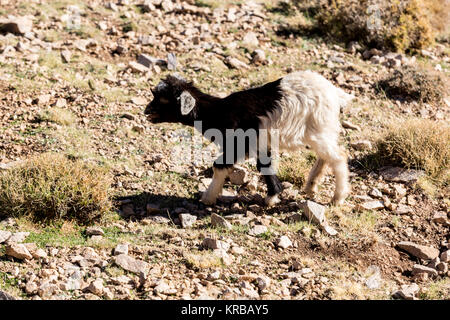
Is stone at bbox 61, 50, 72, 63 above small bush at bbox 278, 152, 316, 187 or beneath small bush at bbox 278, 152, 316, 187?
above

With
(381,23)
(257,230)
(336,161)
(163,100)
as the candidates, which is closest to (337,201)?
(336,161)

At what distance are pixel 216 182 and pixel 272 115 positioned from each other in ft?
3.94

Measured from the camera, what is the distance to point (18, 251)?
583 centimetres

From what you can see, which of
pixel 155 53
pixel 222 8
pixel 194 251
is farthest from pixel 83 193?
pixel 222 8

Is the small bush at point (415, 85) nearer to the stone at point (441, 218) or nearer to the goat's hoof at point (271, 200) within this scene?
the stone at point (441, 218)

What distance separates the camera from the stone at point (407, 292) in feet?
18.4

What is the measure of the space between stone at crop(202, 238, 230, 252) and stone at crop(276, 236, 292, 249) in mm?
613

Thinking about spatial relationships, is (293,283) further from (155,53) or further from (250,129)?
(155,53)

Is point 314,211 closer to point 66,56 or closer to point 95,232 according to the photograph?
point 95,232

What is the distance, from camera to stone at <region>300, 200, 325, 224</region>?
7.05 m

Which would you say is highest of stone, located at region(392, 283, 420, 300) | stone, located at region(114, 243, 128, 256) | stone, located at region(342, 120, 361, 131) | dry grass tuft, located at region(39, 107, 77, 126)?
stone, located at region(342, 120, 361, 131)

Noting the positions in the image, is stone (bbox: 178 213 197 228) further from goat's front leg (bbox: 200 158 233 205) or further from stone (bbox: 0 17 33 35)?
stone (bbox: 0 17 33 35)

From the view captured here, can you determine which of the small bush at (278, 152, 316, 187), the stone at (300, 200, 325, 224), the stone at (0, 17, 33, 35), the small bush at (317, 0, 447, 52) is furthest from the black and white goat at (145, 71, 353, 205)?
the small bush at (317, 0, 447, 52)

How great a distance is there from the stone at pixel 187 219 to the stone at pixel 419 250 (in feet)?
8.47
